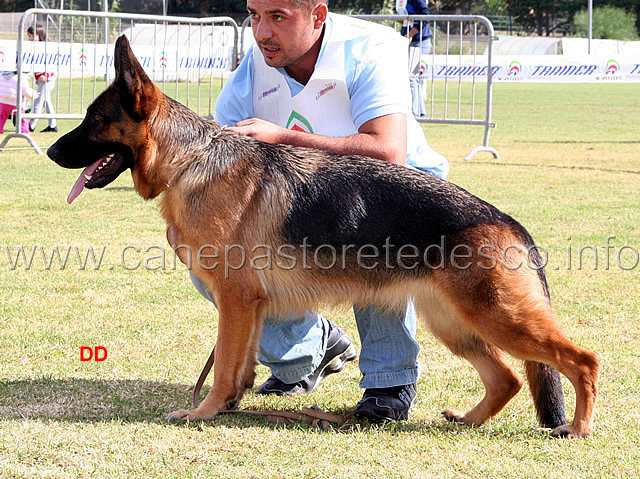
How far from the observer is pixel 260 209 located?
347 cm

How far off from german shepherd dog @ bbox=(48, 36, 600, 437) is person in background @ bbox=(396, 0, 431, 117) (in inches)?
379

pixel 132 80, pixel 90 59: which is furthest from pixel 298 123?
pixel 90 59

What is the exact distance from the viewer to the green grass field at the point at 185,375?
120 inches

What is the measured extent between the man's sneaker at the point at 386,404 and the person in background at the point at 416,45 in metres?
9.62

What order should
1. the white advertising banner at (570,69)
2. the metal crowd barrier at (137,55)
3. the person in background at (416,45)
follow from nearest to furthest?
the metal crowd barrier at (137,55), the person in background at (416,45), the white advertising banner at (570,69)

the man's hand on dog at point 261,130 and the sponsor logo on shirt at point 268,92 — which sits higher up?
the sponsor logo on shirt at point 268,92

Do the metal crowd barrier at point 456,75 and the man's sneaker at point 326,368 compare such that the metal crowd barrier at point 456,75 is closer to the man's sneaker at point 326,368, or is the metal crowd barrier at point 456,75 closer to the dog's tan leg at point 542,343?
the man's sneaker at point 326,368

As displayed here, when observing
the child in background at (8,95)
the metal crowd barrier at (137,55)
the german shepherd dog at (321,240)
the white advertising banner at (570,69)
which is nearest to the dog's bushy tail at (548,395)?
the german shepherd dog at (321,240)

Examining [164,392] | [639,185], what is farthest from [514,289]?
[639,185]

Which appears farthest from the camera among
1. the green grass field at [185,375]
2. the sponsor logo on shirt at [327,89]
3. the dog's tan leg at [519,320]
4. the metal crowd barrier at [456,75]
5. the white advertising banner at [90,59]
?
the white advertising banner at [90,59]

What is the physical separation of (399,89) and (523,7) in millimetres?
61676

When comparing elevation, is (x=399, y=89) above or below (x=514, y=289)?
above

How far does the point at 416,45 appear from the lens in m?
13.2

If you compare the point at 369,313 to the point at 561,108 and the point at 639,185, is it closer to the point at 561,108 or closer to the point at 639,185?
the point at 639,185
